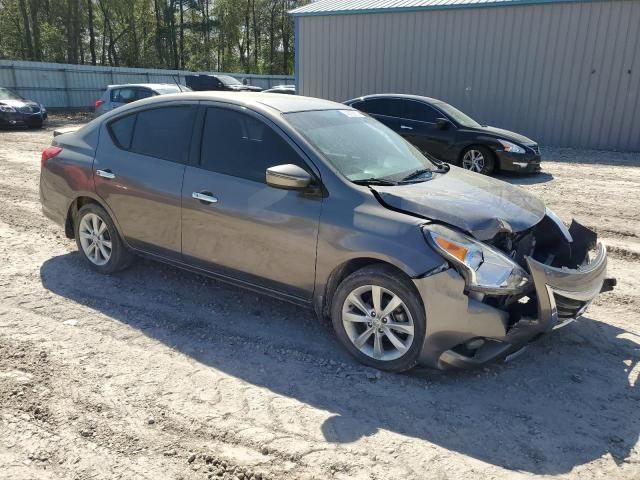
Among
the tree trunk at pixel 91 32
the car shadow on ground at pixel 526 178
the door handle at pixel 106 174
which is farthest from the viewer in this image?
the tree trunk at pixel 91 32

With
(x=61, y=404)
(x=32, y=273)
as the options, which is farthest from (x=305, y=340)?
(x=32, y=273)

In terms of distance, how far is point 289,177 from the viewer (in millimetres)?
3613

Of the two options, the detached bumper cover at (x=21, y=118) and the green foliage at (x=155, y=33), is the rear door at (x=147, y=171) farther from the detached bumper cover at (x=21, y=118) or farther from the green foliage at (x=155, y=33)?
the green foliage at (x=155, y=33)

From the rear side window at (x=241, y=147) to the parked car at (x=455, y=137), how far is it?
725cm

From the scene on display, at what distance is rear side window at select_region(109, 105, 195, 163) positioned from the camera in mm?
4414

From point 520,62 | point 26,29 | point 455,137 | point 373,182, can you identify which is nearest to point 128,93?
point 455,137

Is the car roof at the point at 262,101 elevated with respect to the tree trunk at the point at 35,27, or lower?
lower

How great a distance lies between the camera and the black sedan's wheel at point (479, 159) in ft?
34.3

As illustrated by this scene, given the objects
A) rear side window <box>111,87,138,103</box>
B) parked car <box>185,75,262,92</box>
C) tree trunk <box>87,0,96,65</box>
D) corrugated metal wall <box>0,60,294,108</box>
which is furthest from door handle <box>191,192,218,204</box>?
tree trunk <box>87,0,96,65</box>

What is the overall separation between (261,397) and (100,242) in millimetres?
2627

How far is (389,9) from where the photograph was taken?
17000 millimetres

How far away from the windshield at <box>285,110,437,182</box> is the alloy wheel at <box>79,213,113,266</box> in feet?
7.16

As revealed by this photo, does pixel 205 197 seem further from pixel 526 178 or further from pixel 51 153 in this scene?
pixel 526 178

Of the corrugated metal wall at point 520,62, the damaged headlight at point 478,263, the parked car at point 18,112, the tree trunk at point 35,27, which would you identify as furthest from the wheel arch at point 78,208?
the tree trunk at point 35,27
